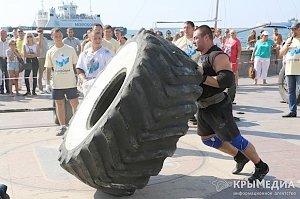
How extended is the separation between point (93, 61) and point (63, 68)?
34.1 inches

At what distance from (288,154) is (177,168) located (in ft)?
4.91

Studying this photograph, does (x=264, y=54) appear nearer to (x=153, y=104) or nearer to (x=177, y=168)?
(x=177, y=168)

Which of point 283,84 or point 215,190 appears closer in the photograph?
point 215,190

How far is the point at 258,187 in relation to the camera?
445cm

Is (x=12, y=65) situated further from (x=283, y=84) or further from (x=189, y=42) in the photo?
(x=283, y=84)

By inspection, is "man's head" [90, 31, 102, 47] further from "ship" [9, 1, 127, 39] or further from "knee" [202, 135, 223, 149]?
"ship" [9, 1, 127, 39]

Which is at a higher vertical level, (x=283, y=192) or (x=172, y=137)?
(x=172, y=137)

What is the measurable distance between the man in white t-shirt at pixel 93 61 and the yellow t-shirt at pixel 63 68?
0.57m

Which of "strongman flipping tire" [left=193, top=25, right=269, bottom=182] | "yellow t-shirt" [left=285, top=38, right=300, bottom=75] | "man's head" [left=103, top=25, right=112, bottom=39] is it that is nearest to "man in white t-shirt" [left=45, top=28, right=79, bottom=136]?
"man's head" [left=103, top=25, right=112, bottom=39]

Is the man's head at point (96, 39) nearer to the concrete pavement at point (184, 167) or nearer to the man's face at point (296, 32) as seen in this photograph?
the concrete pavement at point (184, 167)

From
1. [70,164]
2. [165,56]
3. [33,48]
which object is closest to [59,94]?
[70,164]

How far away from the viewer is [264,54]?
13344mm

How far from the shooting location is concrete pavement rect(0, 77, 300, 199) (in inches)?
173

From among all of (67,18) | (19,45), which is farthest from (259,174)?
(67,18)
